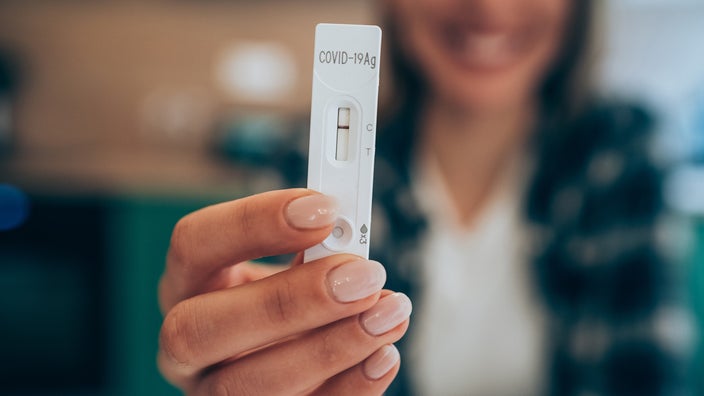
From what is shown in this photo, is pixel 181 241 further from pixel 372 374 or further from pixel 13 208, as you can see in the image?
pixel 13 208

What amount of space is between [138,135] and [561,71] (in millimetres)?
1321

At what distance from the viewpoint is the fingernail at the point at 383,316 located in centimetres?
34

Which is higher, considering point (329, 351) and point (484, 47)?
point (484, 47)

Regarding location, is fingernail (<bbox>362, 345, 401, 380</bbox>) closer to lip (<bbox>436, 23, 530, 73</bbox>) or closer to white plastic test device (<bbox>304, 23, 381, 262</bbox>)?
white plastic test device (<bbox>304, 23, 381, 262</bbox>)

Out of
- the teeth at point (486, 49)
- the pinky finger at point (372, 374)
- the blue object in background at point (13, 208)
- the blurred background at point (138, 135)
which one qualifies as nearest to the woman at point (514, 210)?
the teeth at point (486, 49)

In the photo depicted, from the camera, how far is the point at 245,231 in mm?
344

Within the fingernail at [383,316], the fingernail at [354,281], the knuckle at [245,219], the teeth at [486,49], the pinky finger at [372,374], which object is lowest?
the pinky finger at [372,374]

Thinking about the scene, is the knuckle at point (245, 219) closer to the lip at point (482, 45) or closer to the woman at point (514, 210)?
the woman at point (514, 210)

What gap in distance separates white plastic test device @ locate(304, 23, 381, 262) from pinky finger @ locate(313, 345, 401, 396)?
0.06 meters

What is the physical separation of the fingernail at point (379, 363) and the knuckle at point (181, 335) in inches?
4.0

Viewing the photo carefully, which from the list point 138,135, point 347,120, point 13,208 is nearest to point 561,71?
point 347,120

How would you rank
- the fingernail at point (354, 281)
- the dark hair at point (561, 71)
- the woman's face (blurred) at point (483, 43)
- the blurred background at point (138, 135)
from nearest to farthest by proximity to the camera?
1. the fingernail at point (354, 281)
2. the woman's face (blurred) at point (483, 43)
3. the dark hair at point (561, 71)
4. the blurred background at point (138, 135)

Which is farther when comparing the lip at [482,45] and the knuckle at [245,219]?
the lip at [482,45]

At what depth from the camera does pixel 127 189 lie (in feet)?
4.23
